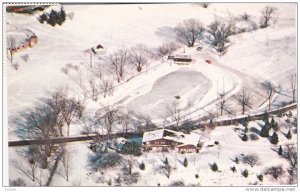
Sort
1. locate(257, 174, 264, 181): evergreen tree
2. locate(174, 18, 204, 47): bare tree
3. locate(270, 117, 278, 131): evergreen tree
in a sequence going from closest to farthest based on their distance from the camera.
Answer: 1. locate(257, 174, 264, 181): evergreen tree
2. locate(270, 117, 278, 131): evergreen tree
3. locate(174, 18, 204, 47): bare tree

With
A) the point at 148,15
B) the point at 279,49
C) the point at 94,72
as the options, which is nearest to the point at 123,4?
the point at 148,15

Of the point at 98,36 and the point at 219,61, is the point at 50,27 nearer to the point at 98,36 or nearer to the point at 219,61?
the point at 98,36

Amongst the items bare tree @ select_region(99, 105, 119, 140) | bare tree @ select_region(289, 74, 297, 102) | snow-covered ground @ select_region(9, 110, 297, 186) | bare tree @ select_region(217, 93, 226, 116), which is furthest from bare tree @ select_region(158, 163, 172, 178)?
bare tree @ select_region(289, 74, 297, 102)

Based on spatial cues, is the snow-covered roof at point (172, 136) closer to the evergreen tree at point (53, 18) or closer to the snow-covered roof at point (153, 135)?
the snow-covered roof at point (153, 135)

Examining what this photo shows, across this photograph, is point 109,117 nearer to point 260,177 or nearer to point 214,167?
point 214,167

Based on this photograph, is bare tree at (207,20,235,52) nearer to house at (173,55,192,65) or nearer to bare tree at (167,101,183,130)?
house at (173,55,192,65)

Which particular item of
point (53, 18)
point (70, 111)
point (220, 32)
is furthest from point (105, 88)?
point (220, 32)

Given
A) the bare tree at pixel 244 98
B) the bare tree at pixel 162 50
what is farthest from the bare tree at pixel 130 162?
the bare tree at pixel 244 98
